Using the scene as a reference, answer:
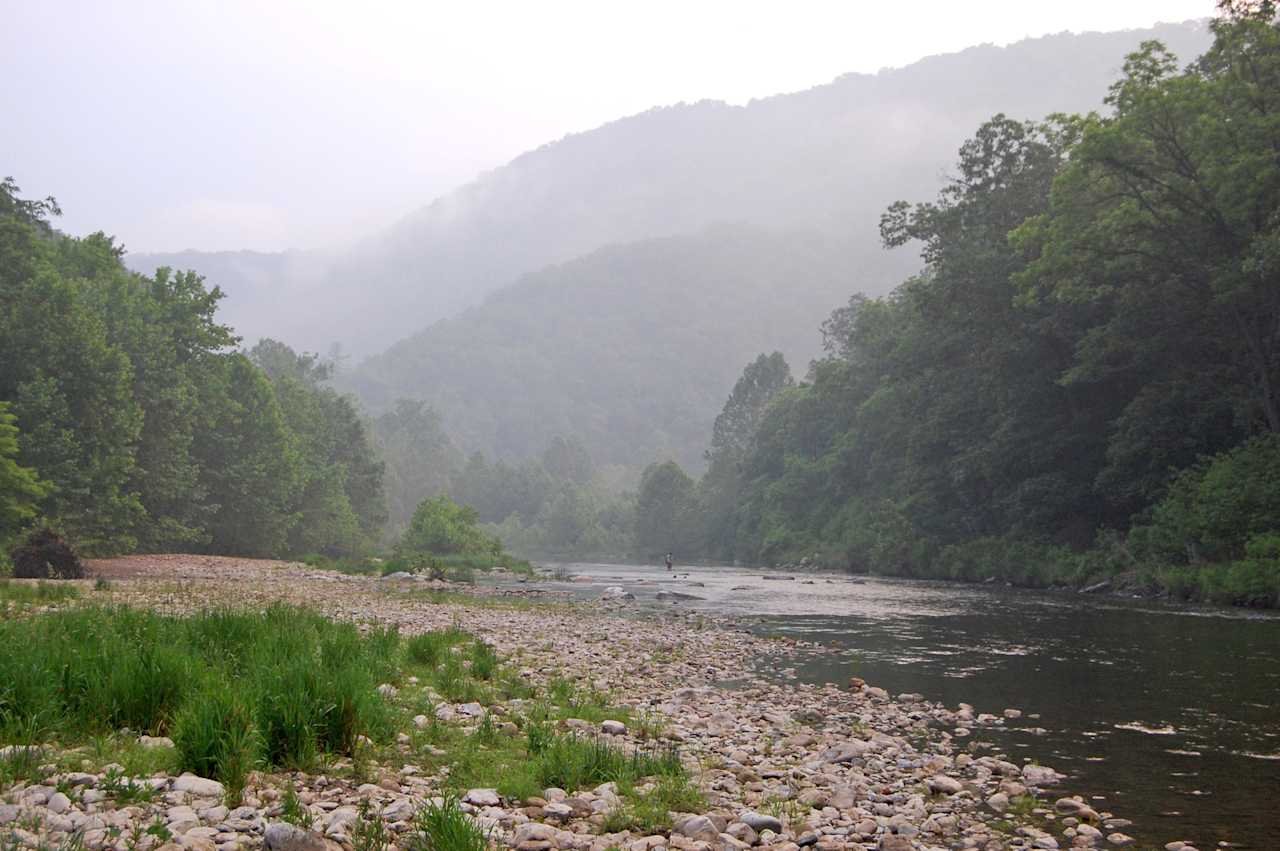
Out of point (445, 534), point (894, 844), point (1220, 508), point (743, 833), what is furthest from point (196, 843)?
point (445, 534)

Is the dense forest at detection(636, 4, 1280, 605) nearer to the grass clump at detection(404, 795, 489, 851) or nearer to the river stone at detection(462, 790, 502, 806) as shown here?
the river stone at detection(462, 790, 502, 806)

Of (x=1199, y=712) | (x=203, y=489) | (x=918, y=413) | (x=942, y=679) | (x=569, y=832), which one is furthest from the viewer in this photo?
(x=918, y=413)

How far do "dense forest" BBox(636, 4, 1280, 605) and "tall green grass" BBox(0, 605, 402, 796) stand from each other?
89.8 ft

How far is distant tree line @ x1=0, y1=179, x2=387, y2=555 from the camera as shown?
114 ft

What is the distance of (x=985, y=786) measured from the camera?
8.27 metres

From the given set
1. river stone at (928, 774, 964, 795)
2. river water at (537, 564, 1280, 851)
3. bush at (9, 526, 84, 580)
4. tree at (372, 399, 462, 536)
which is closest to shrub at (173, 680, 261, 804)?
Result: river stone at (928, 774, 964, 795)

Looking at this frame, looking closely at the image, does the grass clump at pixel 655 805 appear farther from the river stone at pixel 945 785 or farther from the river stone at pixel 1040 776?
the river stone at pixel 1040 776

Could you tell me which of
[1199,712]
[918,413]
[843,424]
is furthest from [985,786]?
[843,424]

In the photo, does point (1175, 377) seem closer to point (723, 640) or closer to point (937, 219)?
point (937, 219)

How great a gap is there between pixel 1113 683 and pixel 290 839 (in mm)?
12718

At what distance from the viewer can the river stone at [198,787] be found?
6.18m

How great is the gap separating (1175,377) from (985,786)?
116 ft

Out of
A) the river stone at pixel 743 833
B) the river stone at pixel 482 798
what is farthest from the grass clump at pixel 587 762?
the river stone at pixel 743 833

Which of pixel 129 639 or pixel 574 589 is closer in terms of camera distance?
pixel 129 639
